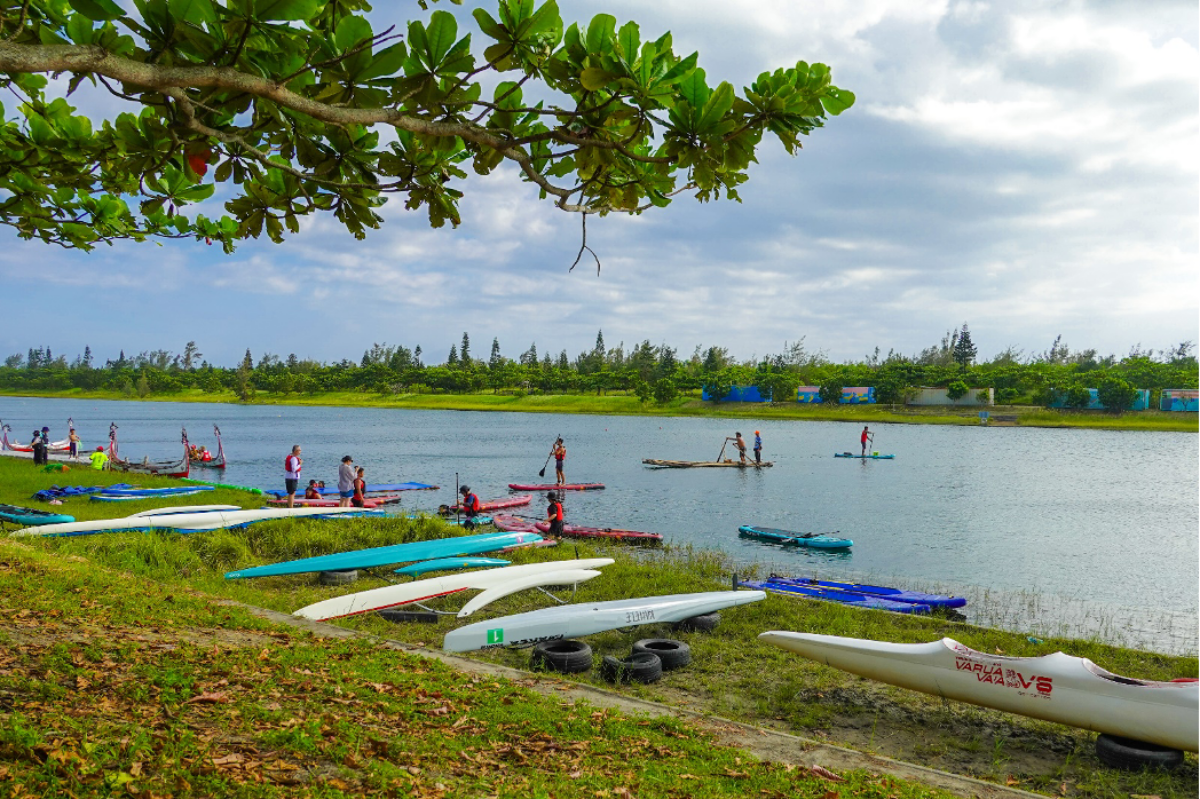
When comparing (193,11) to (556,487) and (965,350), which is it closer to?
(556,487)

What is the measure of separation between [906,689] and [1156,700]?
278 cm

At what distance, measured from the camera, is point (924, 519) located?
27.8m

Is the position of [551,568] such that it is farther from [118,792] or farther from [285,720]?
[118,792]

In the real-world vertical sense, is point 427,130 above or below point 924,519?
above

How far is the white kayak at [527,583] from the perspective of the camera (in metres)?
11.4

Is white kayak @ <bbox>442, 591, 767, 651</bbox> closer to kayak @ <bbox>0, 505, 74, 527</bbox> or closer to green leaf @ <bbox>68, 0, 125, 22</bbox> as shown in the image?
green leaf @ <bbox>68, 0, 125, 22</bbox>

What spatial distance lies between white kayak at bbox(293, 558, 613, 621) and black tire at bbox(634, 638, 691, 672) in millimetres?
3385

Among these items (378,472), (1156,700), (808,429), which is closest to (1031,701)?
(1156,700)

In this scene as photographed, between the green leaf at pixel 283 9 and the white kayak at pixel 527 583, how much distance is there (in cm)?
901

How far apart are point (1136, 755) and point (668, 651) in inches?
195

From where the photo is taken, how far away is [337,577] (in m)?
13.6

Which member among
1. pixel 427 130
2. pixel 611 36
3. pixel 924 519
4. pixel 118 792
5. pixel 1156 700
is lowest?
pixel 924 519

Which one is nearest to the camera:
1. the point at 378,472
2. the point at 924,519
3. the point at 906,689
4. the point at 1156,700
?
the point at 1156,700

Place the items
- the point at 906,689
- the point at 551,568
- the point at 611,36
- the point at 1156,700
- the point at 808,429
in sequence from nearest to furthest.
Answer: the point at 611,36 < the point at 1156,700 < the point at 906,689 < the point at 551,568 < the point at 808,429
